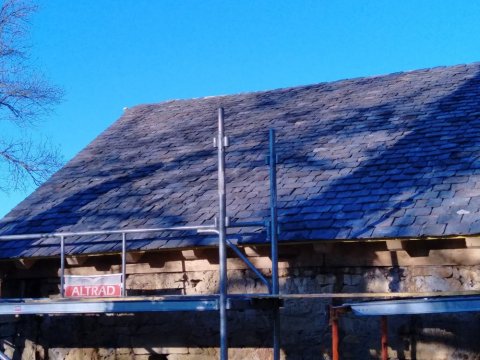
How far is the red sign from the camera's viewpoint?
8102mm

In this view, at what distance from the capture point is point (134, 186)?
10.7 meters

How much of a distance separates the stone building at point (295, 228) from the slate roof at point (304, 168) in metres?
0.03

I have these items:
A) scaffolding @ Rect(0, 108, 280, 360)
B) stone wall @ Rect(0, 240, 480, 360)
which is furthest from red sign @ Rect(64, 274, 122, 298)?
stone wall @ Rect(0, 240, 480, 360)

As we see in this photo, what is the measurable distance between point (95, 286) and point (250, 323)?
1.91 m

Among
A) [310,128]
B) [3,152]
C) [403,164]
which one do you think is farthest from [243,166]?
[3,152]

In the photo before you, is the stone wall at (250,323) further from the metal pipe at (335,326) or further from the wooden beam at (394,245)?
the metal pipe at (335,326)

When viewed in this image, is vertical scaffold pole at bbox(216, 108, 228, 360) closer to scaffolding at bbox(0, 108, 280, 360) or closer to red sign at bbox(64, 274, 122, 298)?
scaffolding at bbox(0, 108, 280, 360)

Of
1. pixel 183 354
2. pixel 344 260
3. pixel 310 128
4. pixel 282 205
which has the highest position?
pixel 310 128

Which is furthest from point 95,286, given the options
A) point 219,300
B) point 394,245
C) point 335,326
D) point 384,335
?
point 394,245

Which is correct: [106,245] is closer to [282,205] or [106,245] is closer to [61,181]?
[282,205]

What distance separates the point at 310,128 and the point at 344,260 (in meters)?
3.56

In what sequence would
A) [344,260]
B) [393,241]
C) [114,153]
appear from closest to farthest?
[393,241], [344,260], [114,153]

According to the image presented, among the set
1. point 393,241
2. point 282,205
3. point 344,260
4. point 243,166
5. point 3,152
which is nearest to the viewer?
point 393,241

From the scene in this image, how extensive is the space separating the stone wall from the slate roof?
555mm
